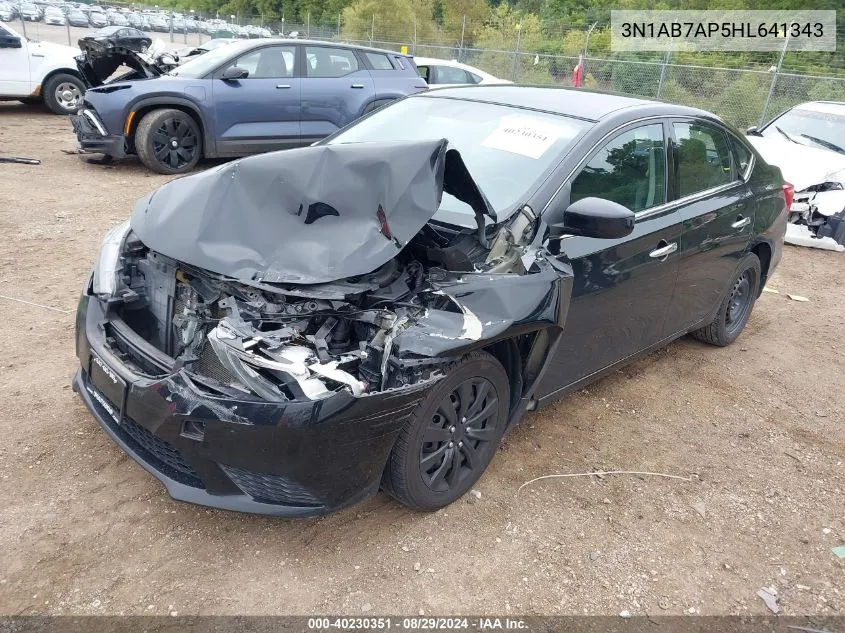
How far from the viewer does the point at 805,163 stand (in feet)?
25.1

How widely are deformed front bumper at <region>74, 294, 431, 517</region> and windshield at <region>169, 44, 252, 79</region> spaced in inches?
258

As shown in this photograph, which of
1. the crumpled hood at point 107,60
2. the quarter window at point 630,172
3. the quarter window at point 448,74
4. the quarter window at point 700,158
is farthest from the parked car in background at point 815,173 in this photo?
the crumpled hood at point 107,60

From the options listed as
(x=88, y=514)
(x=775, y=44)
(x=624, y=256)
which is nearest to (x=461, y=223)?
(x=624, y=256)

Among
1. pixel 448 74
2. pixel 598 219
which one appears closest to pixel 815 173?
pixel 598 219

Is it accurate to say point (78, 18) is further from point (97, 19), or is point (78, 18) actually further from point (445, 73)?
point (445, 73)

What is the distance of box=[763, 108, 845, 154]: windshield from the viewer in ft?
26.8

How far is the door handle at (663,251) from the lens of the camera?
11.4 feet

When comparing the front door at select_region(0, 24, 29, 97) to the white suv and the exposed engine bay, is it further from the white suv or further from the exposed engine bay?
the exposed engine bay

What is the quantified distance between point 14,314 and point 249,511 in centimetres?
283

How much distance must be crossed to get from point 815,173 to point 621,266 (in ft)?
18.4

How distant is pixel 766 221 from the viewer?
15.0 feet

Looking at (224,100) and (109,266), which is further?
(224,100)

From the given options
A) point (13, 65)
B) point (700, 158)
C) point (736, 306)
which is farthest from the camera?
point (13, 65)

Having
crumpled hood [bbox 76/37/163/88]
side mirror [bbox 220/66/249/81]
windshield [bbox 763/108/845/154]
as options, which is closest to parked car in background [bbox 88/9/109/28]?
crumpled hood [bbox 76/37/163/88]
